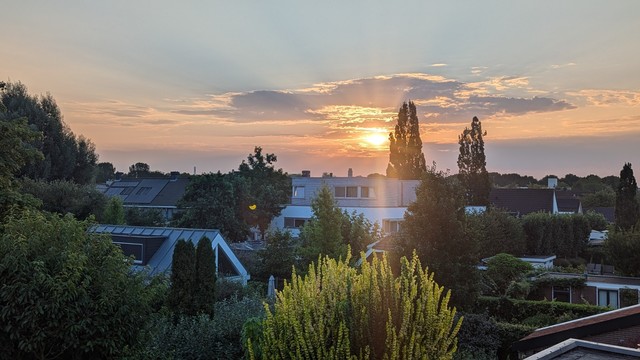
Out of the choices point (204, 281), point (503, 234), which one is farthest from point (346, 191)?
point (204, 281)

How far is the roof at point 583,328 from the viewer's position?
45.2 feet

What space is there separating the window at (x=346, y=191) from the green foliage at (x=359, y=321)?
3897cm

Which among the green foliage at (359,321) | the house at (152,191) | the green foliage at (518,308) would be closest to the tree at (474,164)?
the house at (152,191)

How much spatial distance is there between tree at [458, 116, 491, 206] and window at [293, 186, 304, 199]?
1522cm

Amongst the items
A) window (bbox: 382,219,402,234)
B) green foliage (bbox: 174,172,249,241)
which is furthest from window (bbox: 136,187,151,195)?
window (bbox: 382,219,402,234)

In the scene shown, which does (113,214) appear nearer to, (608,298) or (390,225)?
(390,225)

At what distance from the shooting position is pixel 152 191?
6062cm

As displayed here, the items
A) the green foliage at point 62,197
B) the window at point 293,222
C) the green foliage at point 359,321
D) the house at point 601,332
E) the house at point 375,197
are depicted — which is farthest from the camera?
the window at point 293,222

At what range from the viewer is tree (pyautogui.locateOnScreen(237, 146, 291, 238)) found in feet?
143

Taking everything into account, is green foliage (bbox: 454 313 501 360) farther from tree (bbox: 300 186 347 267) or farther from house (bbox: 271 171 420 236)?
house (bbox: 271 171 420 236)

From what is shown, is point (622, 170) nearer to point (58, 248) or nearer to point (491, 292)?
point (491, 292)

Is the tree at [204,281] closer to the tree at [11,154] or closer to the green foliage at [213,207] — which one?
the tree at [11,154]

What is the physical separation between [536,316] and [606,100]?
9064 mm

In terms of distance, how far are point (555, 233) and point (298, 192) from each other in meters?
21.3
